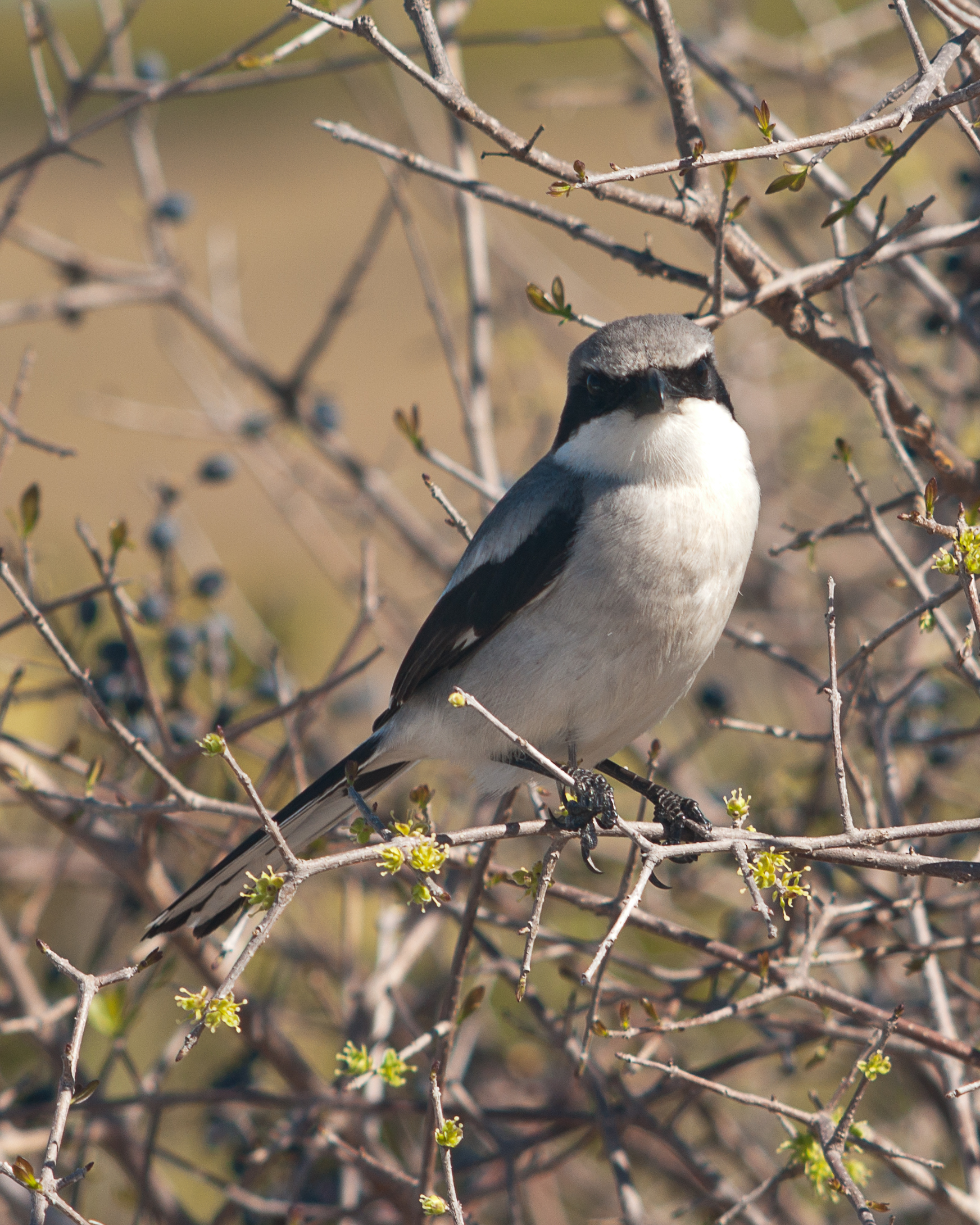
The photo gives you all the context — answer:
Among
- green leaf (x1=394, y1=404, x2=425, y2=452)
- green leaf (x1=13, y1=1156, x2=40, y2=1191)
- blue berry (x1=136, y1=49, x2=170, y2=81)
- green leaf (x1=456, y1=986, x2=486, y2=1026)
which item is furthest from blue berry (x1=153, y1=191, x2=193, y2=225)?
green leaf (x1=13, y1=1156, x2=40, y2=1191)

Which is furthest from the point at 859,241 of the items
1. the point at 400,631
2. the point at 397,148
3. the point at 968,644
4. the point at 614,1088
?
the point at 614,1088

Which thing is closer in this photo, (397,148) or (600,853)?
(397,148)

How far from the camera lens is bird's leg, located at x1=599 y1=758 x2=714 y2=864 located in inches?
120

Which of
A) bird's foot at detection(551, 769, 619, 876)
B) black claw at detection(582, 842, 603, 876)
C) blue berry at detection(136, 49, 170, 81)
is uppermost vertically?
blue berry at detection(136, 49, 170, 81)

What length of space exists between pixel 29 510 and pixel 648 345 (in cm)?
165

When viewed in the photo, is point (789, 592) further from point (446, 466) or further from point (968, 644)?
point (968, 644)

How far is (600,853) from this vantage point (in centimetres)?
432

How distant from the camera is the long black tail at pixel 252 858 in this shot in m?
2.85

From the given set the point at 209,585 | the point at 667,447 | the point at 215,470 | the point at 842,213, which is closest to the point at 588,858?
the point at 667,447

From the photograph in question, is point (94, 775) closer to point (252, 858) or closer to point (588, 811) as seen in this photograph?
point (252, 858)

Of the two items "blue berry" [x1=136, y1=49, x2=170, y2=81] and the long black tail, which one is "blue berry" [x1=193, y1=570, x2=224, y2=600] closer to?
the long black tail

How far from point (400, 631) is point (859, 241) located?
2.61 m

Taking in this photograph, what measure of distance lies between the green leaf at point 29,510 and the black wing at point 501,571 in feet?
3.61

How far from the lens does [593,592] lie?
9.78ft
